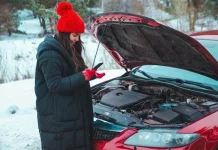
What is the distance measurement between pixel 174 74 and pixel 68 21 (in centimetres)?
148

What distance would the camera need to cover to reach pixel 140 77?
12.9ft

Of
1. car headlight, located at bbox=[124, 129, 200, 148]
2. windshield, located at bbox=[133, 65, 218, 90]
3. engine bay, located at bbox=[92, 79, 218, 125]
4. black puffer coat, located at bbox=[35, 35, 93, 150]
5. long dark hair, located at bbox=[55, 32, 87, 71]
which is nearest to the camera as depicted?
car headlight, located at bbox=[124, 129, 200, 148]

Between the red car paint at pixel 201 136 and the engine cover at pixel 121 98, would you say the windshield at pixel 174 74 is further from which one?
the red car paint at pixel 201 136

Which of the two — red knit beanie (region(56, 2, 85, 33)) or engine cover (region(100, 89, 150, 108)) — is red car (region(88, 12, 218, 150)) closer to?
engine cover (region(100, 89, 150, 108))

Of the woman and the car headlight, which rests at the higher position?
the woman

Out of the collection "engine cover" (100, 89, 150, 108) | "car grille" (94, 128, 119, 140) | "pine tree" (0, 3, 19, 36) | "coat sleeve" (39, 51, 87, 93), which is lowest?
"pine tree" (0, 3, 19, 36)

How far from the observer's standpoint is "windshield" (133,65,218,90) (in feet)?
11.3

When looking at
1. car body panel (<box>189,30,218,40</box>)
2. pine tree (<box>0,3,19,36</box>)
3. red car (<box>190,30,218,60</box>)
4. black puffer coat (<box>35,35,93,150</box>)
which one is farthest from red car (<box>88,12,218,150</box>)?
pine tree (<box>0,3,19,36</box>)

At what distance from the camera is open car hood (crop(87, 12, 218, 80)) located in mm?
3119

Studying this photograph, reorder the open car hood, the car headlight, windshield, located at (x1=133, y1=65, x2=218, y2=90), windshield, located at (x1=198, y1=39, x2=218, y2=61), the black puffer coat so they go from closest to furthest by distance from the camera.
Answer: the car headlight → the black puffer coat → the open car hood → windshield, located at (x1=133, y1=65, x2=218, y2=90) → windshield, located at (x1=198, y1=39, x2=218, y2=61)

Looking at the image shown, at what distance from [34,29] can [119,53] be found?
55.0ft

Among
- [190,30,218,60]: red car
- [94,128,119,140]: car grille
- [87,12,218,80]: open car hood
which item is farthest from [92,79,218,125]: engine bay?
[190,30,218,60]: red car

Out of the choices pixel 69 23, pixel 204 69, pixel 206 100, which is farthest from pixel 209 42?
pixel 69 23

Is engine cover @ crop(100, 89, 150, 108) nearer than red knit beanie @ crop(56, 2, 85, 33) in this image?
No
